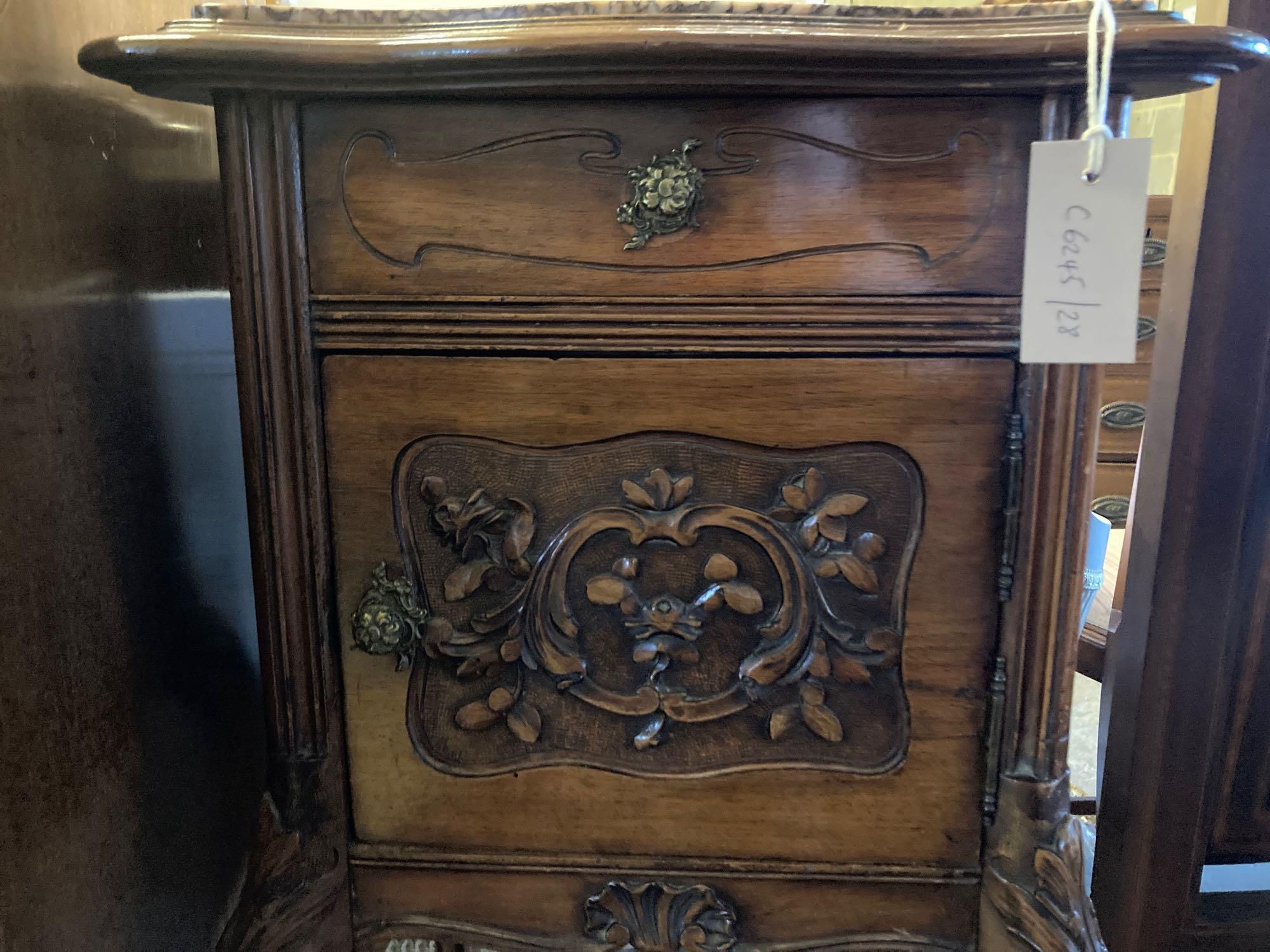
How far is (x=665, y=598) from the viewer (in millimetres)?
635

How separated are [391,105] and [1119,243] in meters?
0.47

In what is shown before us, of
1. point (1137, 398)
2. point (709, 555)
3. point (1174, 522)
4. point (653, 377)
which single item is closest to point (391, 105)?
point (653, 377)

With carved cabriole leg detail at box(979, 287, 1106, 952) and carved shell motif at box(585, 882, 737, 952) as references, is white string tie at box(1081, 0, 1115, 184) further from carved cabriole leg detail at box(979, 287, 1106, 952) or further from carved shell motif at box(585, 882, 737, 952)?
carved shell motif at box(585, 882, 737, 952)

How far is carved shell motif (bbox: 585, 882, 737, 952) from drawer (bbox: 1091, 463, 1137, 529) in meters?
1.27

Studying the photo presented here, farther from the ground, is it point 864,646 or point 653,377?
point 653,377

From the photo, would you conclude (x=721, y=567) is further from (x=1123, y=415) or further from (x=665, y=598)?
(x=1123, y=415)

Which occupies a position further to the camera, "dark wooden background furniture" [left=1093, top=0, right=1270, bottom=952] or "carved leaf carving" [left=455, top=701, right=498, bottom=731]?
"dark wooden background furniture" [left=1093, top=0, right=1270, bottom=952]

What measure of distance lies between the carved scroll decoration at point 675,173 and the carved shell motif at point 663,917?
455 millimetres

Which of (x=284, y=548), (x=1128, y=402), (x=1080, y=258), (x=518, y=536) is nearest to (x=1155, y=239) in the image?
(x=1128, y=402)

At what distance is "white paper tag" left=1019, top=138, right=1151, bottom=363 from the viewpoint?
21.4 inches

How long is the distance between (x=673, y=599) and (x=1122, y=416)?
1299mm

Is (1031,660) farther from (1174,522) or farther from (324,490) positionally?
(324,490)

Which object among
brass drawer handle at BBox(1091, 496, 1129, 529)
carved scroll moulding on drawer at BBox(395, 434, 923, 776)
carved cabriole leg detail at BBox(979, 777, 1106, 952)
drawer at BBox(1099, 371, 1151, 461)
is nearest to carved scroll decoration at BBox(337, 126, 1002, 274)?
carved scroll moulding on drawer at BBox(395, 434, 923, 776)

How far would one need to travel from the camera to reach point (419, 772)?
2.21 feet
